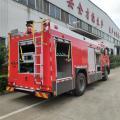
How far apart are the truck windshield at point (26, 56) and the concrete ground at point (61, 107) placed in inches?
51.5

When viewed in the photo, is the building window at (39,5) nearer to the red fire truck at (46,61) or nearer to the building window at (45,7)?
the building window at (45,7)

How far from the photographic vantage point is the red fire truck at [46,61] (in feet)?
23.5

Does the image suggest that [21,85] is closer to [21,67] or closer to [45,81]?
[21,67]

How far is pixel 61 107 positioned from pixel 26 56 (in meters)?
2.33

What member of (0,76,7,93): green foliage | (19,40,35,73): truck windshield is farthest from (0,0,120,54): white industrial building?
(0,76,7,93): green foliage

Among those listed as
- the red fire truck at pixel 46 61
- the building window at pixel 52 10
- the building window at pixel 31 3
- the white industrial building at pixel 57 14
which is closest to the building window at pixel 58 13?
the white industrial building at pixel 57 14

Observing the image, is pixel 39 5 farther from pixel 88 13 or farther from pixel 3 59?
pixel 88 13

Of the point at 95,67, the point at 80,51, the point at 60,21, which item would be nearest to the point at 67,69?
the point at 80,51

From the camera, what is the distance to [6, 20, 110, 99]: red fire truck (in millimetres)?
7176

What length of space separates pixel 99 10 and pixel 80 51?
3179 centimetres

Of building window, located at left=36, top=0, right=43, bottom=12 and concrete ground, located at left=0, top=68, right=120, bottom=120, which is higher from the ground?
building window, located at left=36, top=0, right=43, bottom=12

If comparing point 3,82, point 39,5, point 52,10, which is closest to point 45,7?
point 39,5

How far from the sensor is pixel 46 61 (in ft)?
23.6

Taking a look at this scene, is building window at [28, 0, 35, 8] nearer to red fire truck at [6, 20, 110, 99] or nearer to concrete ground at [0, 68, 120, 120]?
red fire truck at [6, 20, 110, 99]
